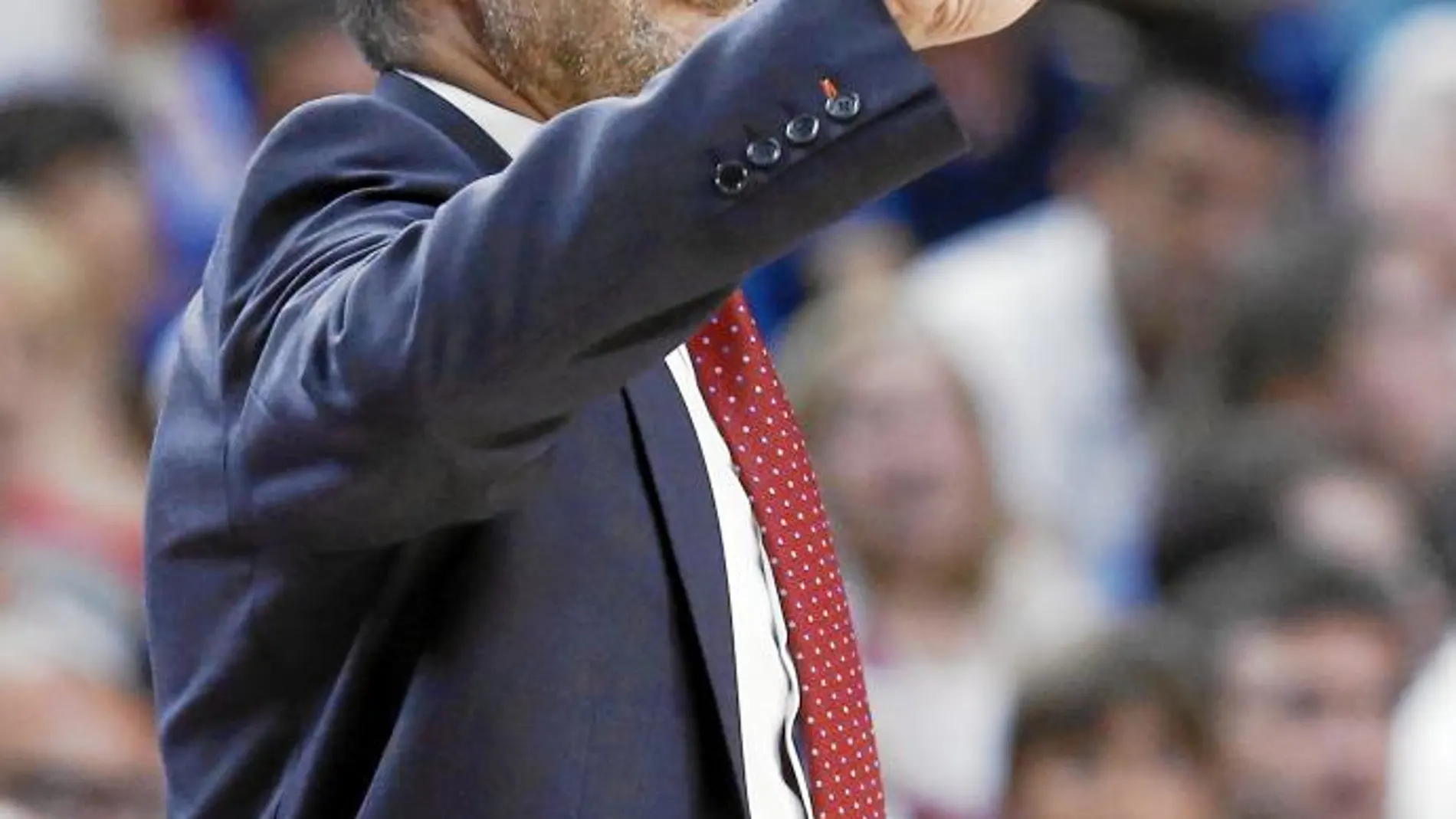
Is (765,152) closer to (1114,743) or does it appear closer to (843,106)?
(843,106)

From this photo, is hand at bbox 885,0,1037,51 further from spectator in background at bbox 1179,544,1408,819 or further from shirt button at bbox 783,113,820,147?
spectator in background at bbox 1179,544,1408,819

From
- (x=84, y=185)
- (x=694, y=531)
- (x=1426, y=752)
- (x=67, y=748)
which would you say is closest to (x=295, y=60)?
(x=84, y=185)

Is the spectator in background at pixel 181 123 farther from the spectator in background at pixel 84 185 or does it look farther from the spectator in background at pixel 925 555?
the spectator in background at pixel 925 555

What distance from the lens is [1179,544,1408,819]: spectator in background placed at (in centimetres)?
345

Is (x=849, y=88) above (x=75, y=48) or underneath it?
above

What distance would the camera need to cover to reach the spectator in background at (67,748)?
9.93ft

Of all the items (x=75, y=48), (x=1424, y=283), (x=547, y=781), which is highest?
(x=547, y=781)

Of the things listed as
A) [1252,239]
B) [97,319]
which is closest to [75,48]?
[97,319]

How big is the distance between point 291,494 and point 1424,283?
3.11m

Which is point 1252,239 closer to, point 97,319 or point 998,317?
point 998,317

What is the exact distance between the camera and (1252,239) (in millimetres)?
4520

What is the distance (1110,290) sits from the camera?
4516 millimetres

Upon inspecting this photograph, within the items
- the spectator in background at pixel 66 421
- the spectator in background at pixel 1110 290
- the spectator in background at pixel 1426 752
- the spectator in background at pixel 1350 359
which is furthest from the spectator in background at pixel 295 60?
the spectator in background at pixel 1426 752

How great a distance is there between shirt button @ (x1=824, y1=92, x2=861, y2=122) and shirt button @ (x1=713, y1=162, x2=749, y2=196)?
0.05m
